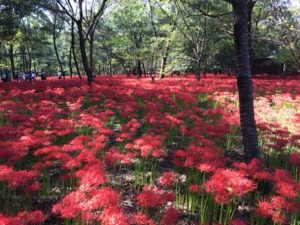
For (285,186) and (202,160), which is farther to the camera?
(202,160)

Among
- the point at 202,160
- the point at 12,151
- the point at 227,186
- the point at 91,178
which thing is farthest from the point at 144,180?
the point at 12,151

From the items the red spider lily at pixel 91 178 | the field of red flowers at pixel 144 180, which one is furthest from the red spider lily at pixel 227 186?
the red spider lily at pixel 91 178

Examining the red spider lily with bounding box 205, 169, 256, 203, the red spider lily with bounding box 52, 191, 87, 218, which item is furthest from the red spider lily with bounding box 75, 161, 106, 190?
the red spider lily with bounding box 205, 169, 256, 203

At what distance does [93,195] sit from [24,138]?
8.18ft

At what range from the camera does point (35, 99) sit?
11570 mm

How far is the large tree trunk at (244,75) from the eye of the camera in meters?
5.01

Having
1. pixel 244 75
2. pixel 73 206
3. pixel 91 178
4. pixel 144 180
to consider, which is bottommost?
pixel 144 180

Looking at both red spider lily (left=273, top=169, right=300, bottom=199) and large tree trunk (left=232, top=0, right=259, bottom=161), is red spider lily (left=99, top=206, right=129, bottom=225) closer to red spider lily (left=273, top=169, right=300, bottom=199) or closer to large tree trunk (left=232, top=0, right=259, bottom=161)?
red spider lily (left=273, top=169, right=300, bottom=199)

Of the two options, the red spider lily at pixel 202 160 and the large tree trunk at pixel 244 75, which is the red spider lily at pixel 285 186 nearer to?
the red spider lily at pixel 202 160

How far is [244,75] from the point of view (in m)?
5.10

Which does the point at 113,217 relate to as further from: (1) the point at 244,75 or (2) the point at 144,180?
(1) the point at 244,75

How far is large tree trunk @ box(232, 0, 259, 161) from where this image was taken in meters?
5.01

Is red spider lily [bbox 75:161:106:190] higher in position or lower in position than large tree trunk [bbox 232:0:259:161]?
lower

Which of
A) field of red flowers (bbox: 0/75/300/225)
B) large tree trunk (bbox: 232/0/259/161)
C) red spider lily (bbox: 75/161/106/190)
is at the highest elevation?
large tree trunk (bbox: 232/0/259/161)
